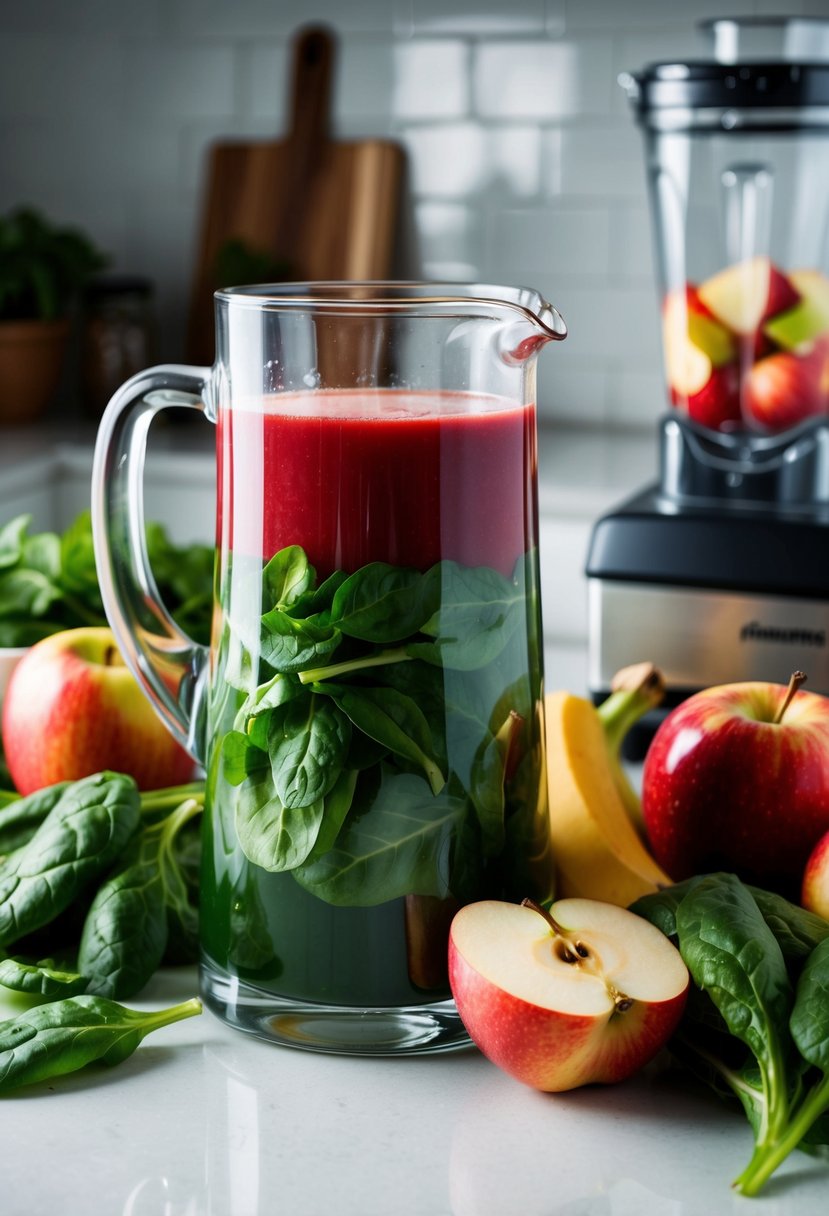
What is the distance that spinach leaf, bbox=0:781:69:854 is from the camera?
1.96ft

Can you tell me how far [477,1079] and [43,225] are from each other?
163 centimetres

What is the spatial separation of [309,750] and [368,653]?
38 millimetres

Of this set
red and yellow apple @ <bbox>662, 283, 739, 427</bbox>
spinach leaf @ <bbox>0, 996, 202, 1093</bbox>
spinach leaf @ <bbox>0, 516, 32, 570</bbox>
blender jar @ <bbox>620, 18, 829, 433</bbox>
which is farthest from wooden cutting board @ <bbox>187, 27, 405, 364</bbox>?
spinach leaf @ <bbox>0, 996, 202, 1093</bbox>

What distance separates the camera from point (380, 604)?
48 cm

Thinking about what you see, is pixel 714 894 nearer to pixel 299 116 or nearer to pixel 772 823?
pixel 772 823

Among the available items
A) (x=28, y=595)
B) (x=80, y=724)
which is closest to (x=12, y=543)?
(x=28, y=595)

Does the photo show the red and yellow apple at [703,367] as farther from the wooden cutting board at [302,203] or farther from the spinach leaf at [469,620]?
the wooden cutting board at [302,203]

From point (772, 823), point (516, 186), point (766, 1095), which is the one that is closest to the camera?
point (766, 1095)

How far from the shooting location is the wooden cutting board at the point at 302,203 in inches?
74.2

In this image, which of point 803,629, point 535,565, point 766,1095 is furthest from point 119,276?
point 766,1095

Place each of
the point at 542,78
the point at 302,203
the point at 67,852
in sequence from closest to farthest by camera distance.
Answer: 1. the point at 67,852
2. the point at 542,78
3. the point at 302,203

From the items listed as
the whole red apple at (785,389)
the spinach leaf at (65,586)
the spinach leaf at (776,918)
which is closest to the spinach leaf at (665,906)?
the spinach leaf at (776,918)

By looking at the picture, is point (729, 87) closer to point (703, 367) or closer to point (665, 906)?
point (703, 367)

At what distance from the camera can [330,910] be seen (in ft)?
1.64
